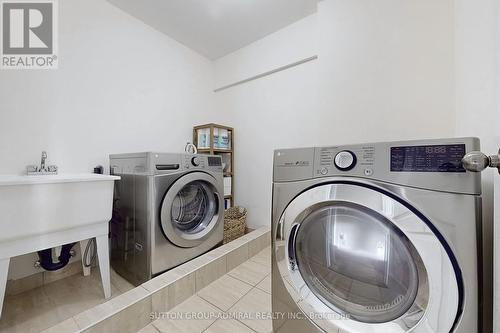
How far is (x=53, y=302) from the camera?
3.51 feet

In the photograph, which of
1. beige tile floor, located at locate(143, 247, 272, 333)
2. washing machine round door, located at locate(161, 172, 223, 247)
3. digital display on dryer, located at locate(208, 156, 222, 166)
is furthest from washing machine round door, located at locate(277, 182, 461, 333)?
digital display on dryer, located at locate(208, 156, 222, 166)

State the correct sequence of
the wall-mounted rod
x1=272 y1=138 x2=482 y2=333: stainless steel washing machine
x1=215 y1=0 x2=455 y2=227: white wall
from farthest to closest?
the wall-mounted rod → x1=215 y1=0 x2=455 y2=227: white wall → x1=272 y1=138 x2=482 y2=333: stainless steel washing machine

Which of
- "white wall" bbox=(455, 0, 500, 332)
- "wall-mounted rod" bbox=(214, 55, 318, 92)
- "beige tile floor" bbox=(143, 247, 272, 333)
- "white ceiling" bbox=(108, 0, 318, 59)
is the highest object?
"white ceiling" bbox=(108, 0, 318, 59)

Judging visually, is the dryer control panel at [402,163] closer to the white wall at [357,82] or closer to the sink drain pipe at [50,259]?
the white wall at [357,82]

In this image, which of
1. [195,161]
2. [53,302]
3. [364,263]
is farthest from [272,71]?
[53,302]

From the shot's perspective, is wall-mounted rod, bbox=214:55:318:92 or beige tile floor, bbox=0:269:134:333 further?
wall-mounted rod, bbox=214:55:318:92

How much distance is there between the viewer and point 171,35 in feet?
6.28

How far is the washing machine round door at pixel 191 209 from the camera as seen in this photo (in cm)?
120

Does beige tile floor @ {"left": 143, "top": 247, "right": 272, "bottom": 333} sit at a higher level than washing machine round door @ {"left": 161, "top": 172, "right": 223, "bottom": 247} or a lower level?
lower

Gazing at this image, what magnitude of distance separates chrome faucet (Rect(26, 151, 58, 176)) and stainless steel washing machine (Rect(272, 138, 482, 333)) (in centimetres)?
140

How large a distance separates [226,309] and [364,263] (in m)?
0.79

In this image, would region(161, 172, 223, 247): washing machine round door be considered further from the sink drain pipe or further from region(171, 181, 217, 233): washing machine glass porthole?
the sink drain pipe

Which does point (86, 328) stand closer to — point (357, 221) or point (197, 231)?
point (197, 231)

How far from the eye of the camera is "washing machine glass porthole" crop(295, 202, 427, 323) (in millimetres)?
513
